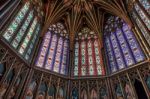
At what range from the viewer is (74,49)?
17203 mm

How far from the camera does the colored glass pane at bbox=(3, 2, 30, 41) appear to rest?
11637mm

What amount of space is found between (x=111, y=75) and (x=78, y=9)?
356 inches

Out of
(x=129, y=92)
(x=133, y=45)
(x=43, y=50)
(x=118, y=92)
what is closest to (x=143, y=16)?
(x=133, y=45)

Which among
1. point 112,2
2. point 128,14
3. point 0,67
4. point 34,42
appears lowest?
point 0,67

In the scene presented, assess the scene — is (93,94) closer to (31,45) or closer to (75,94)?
(75,94)

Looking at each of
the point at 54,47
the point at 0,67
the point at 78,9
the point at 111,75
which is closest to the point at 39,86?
the point at 0,67

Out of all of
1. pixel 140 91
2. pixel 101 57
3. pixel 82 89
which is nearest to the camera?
pixel 140 91

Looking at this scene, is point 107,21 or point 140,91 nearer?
point 140,91

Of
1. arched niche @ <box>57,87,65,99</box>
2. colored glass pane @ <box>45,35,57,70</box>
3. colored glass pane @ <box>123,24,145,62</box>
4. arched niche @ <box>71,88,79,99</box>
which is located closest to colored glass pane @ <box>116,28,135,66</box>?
colored glass pane @ <box>123,24,145,62</box>

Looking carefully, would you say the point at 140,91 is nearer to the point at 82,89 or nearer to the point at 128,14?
the point at 82,89

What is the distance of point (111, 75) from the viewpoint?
45.1 feet

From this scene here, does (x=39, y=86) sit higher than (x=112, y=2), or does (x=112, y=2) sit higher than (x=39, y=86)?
(x=112, y=2)

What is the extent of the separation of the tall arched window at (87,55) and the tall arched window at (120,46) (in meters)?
1.04

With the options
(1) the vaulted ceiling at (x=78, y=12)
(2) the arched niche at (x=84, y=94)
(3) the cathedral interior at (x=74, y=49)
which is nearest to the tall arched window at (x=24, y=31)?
(3) the cathedral interior at (x=74, y=49)
